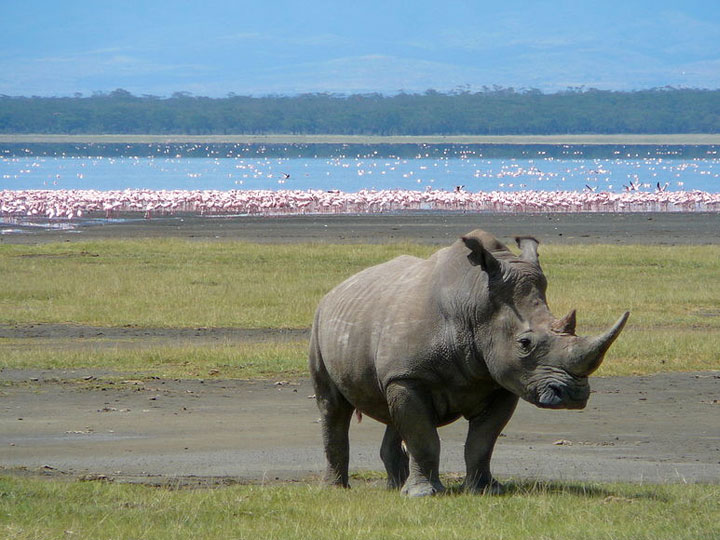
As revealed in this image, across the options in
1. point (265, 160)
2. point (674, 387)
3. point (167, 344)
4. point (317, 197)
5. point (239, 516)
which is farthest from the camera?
point (265, 160)

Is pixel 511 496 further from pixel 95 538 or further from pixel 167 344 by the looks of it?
pixel 167 344

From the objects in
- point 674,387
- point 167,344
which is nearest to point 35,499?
point 674,387

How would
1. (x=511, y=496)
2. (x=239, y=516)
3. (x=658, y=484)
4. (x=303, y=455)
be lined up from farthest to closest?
(x=303, y=455) < (x=658, y=484) < (x=511, y=496) < (x=239, y=516)

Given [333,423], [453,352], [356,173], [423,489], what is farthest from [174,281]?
[356,173]

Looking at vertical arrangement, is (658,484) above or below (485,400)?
below

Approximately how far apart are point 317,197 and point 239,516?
2092 inches

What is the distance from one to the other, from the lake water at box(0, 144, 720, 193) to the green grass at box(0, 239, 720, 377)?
4922 centimetres

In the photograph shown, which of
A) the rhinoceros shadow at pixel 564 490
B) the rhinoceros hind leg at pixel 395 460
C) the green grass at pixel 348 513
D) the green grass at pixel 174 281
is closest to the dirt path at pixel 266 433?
the rhinoceros shadow at pixel 564 490

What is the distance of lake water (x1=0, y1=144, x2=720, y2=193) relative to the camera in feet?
322

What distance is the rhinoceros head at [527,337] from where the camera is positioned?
347 inches

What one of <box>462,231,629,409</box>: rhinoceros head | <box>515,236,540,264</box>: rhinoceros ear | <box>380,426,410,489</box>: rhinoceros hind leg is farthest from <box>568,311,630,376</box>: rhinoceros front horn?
<box>380,426,410,489</box>: rhinoceros hind leg

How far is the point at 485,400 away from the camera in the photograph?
32.9 feet

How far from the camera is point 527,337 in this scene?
360 inches

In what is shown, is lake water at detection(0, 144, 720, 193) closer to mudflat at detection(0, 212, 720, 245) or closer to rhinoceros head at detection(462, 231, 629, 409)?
mudflat at detection(0, 212, 720, 245)
